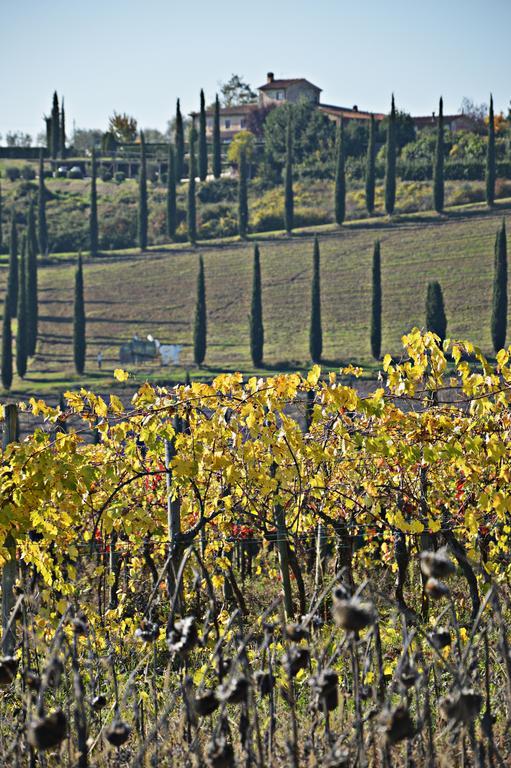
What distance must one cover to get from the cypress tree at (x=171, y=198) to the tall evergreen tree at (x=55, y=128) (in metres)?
12.4

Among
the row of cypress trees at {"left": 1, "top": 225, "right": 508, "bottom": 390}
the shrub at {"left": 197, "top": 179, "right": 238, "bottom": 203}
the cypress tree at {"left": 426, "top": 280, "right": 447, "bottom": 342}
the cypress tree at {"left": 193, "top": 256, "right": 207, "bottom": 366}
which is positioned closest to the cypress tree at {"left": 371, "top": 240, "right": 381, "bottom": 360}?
the row of cypress trees at {"left": 1, "top": 225, "right": 508, "bottom": 390}

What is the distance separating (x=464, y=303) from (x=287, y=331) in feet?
22.1

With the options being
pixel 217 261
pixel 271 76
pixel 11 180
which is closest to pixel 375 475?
pixel 217 261

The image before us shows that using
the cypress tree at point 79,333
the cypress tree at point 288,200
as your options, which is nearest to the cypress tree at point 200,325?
the cypress tree at point 79,333

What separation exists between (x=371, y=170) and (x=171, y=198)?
9425 mm

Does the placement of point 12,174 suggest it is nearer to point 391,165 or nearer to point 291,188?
point 291,188

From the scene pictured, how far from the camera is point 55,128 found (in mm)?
62281

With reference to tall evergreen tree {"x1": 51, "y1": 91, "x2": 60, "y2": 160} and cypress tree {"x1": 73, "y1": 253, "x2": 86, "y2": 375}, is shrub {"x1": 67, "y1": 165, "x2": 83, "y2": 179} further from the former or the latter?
cypress tree {"x1": 73, "y1": 253, "x2": 86, "y2": 375}

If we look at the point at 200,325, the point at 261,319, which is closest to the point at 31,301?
the point at 200,325

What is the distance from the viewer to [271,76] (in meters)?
76.5

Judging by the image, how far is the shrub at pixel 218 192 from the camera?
5672 cm

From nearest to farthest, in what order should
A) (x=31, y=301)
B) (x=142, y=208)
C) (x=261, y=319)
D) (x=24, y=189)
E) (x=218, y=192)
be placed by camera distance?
(x=261, y=319)
(x=31, y=301)
(x=142, y=208)
(x=218, y=192)
(x=24, y=189)

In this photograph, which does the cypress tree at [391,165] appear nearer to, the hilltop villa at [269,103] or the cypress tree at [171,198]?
the cypress tree at [171,198]

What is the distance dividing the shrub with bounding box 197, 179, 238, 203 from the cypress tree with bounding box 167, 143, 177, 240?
5018 millimetres
